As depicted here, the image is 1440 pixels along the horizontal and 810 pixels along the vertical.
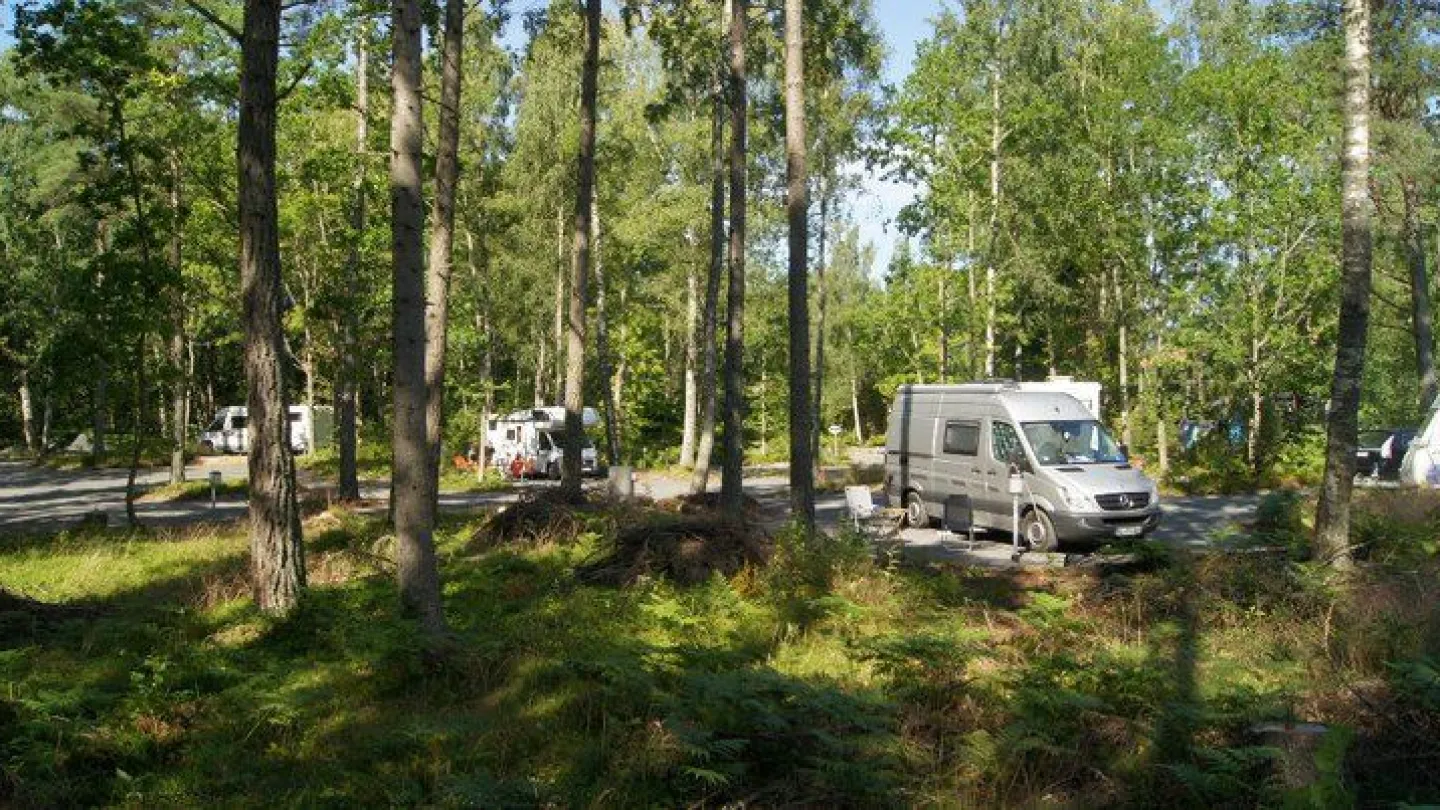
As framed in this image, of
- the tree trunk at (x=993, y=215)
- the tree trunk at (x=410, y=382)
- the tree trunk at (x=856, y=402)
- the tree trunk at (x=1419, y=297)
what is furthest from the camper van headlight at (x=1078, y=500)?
the tree trunk at (x=856, y=402)

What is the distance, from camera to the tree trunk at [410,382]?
7.98 metres

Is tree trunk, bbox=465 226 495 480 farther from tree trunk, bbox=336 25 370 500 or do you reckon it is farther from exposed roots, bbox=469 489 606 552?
exposed roots, bbox=469 489 606 552

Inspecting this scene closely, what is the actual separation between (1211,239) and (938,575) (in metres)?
20.1

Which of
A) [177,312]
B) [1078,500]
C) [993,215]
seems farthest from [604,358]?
[993,215]

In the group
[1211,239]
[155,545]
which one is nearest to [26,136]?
[155,545]

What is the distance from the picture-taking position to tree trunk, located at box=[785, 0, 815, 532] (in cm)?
1290

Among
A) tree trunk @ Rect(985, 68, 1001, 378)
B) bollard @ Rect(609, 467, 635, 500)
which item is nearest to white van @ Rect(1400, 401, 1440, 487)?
tree trunk @ Rect(985, 68, 1001, 378)

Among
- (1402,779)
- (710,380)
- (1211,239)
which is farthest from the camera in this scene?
(1211,239)

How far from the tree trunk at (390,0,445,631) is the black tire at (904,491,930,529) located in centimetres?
1082

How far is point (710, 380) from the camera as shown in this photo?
2388 centimetres

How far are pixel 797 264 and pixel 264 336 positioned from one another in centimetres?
646

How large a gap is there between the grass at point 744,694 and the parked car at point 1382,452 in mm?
18020

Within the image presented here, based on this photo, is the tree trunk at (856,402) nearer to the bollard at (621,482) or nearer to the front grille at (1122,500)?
the bollard at (621,482)

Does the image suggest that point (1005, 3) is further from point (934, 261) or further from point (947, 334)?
point (947, 334)
